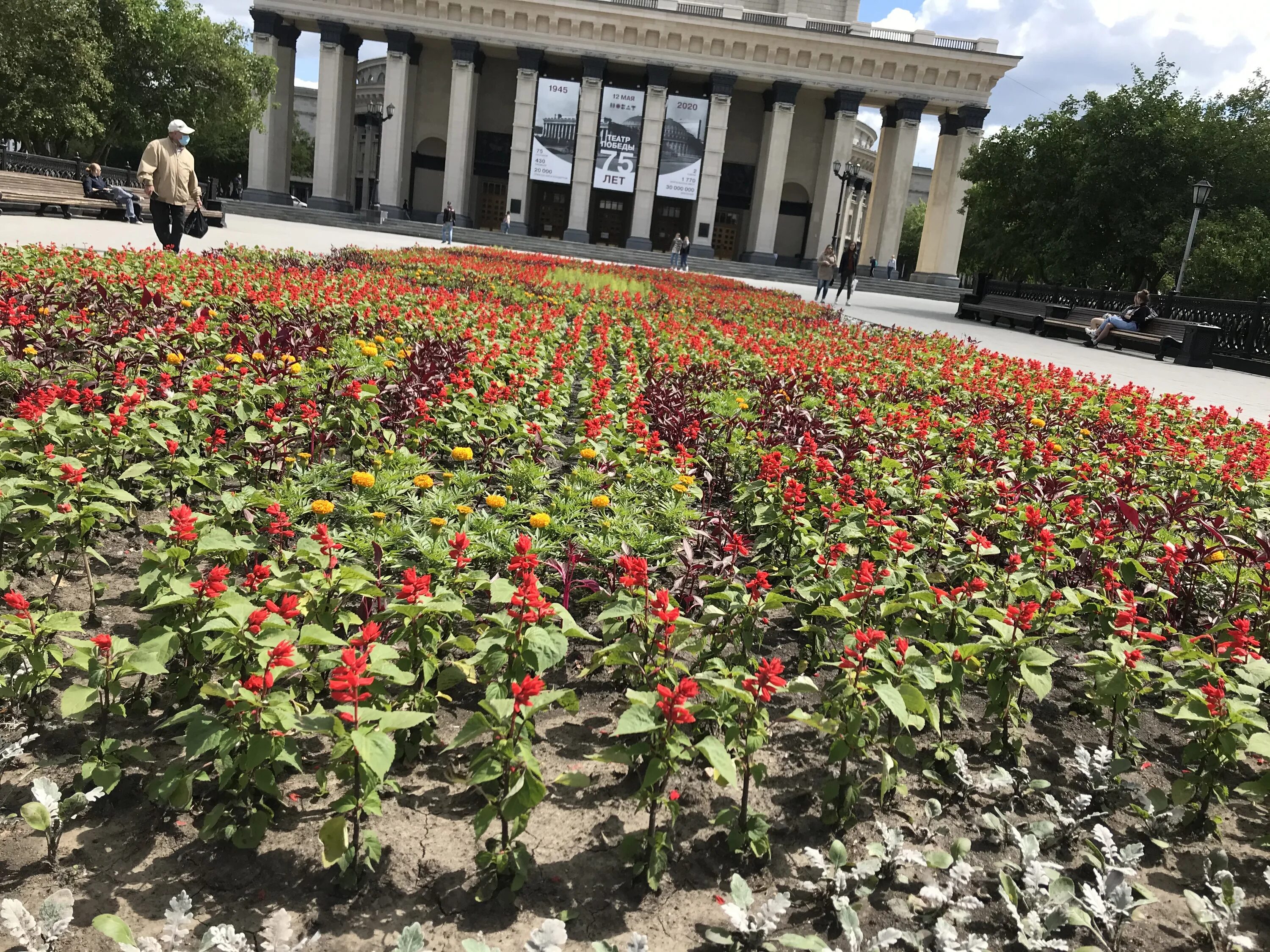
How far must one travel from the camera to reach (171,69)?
3591 cm

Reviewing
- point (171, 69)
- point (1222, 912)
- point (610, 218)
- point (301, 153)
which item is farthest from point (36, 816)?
point (301, 153)

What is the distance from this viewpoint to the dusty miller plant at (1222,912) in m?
2.04

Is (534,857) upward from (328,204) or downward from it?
downward

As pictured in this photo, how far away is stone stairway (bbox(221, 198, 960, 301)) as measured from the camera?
130ft

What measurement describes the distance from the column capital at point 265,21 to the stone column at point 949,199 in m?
35.3

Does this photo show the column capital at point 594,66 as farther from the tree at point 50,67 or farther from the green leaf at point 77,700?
the green leaf at point 77,700

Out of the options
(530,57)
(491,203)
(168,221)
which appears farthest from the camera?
(491,203)

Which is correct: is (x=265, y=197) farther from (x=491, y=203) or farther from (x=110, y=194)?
(x=110, y=194)

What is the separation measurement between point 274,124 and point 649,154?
1995cm

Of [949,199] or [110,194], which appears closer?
[110,194]

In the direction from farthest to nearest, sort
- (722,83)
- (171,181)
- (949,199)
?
1. (949,199)
2. (722,83)
3. (171,181)

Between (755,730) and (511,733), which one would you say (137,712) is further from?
(755,730)

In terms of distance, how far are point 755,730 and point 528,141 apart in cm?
4744

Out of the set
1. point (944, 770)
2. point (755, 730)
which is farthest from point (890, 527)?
point (755, 730)
